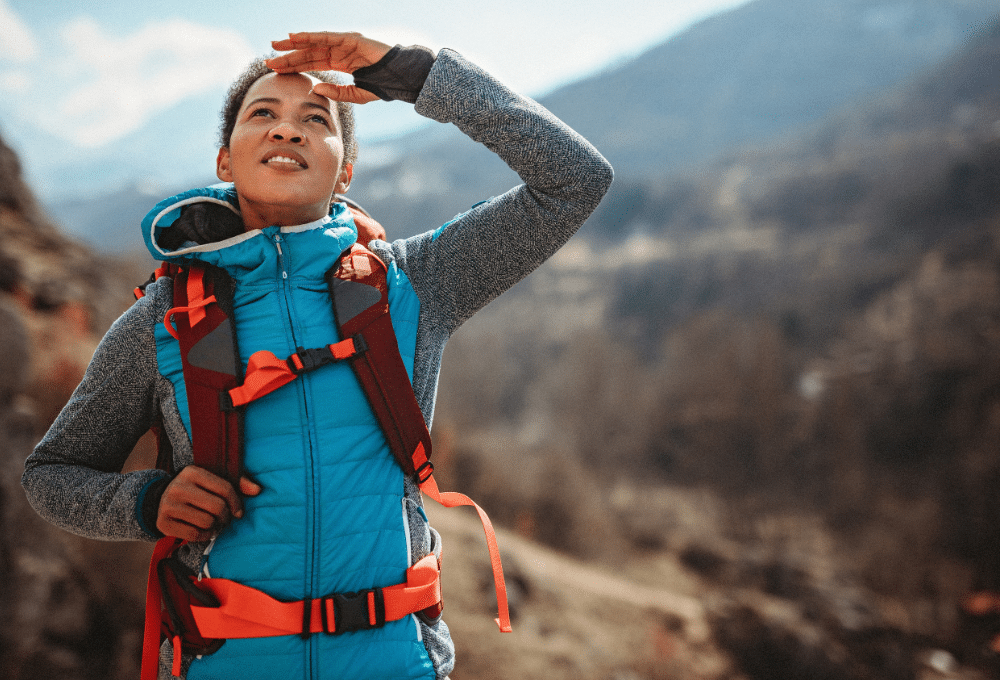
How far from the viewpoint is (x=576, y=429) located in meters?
32.2

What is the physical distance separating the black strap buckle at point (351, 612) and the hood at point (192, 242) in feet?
2.73

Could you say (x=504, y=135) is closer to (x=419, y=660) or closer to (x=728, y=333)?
(x=419, y=660)

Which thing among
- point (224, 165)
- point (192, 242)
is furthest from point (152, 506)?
point (224, 165)

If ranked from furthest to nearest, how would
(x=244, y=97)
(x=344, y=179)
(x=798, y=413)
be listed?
(x=798, y=413), (x=344, y=179), (x=244, y=97)

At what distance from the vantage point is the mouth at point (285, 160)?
1586 millimetres

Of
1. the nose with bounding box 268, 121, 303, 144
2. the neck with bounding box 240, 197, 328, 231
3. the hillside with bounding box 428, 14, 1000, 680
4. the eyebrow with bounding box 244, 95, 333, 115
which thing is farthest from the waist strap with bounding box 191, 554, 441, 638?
the hillside with bounding box 428, 14, 1000, 680

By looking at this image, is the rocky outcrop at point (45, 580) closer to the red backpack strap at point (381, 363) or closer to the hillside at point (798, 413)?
the red backpack strap at point (381, 363)

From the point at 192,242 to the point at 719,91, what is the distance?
12879 centimetres

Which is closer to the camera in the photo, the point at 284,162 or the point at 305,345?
the point at 305,345

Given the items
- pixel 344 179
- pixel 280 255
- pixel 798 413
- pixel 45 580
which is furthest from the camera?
pixel 798 413

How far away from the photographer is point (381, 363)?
147 cm

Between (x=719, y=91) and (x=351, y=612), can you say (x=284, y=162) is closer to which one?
(x=351, y=612)

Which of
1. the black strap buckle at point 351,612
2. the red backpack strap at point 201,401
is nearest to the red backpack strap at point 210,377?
the red backpack strap at point 201,401

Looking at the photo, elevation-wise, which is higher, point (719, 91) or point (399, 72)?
point (719, 91)
